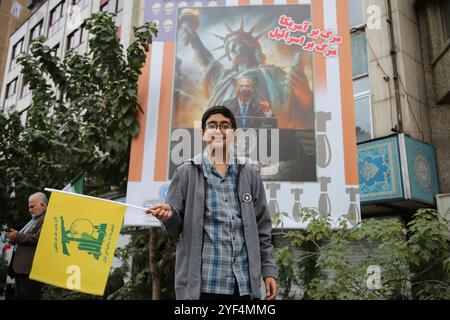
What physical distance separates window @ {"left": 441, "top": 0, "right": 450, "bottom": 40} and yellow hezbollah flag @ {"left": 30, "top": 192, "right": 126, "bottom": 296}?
827cm

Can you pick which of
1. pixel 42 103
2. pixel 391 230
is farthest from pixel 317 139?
pixel 42 103

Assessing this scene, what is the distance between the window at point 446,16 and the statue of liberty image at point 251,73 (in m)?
5.21

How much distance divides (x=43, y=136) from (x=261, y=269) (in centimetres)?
461

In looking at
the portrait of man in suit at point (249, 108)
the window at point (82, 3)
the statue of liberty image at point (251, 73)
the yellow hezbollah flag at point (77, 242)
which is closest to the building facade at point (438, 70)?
the statue of liberty image at point (251, 73)

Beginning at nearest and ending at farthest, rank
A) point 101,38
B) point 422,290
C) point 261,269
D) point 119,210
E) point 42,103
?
point 261,269
point 119,210
point 422,290
point 101,38
point 42,103

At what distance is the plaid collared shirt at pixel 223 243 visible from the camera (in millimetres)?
2215

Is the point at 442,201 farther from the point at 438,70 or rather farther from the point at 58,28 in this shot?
the point at 58,28

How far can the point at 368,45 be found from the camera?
30.6 ft

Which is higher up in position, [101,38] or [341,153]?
[101,38]

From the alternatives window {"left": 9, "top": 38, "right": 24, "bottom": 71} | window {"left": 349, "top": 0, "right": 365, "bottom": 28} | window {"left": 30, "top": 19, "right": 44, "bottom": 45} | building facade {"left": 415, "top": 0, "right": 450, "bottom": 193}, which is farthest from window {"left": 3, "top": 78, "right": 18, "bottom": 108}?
building facade {"left": 415, "top": 0, "right": 450, "bottom": 193}

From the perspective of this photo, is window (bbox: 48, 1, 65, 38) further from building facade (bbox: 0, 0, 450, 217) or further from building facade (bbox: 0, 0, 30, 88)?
building facade (bbox: 0, 0, 450, 217)

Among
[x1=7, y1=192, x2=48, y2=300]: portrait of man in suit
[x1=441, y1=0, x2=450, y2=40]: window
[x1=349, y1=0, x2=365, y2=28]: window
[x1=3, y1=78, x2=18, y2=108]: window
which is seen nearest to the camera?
[x1=7, y1=192, x2=48, y2=300]: portrait of man in suit

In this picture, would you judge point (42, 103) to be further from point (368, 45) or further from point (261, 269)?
point (368, 45)

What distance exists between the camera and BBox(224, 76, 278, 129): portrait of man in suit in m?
5.16
